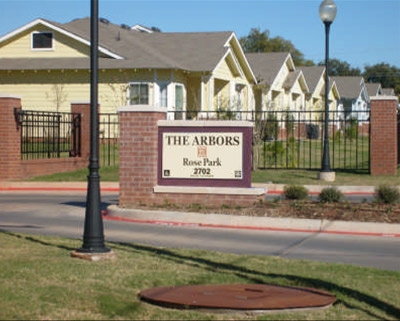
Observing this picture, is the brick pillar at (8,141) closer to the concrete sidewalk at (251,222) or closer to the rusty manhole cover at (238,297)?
the concrete sidewalk at (251,222)

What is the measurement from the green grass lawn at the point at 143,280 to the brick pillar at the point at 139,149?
4.56 meters

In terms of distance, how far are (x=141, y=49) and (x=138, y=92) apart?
7.93 feet

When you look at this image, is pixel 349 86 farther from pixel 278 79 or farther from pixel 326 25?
pixel 326 25

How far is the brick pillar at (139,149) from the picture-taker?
52.0 feet

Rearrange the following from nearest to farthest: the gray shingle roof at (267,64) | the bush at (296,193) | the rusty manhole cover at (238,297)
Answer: the rusty manhole cover at (238,297)
the bush at (296,193)
the gray shingle roof at (267,64)

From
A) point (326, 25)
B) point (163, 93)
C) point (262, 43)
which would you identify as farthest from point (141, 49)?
point (262, 43)

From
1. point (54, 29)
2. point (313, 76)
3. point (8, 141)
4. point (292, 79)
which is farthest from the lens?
point (313, 76)

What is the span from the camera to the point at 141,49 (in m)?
34.8

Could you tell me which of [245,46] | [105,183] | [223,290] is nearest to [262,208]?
[223,290]

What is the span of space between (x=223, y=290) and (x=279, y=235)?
5531 mm

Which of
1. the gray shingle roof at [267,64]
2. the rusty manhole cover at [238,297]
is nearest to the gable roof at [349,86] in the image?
the gray shingle roof at [267,64]

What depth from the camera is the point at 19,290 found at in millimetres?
7875

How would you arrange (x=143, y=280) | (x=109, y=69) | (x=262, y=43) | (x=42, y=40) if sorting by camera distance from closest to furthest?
1. (x=143, y=280)
2. (x=109, y=69)
3. (x=42, y=40)
4. (x=262, y=43)

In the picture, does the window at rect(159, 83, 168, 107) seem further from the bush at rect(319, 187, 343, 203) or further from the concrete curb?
the bush at rect(319, 187, 343, 203)
